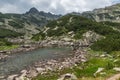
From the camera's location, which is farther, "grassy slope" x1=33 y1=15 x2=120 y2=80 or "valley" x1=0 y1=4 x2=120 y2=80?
"valley" x1=0 y1=4 x2=120 y2=80

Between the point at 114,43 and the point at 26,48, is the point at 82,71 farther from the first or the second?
the point at 26,48

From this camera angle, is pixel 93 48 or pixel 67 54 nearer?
pixel 67 54

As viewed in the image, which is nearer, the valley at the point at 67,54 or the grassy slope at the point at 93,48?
the grassy slope at the point at 93,48

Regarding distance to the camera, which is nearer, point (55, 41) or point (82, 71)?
point (82, 71)

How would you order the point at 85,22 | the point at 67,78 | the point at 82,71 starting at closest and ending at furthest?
the point at 67,78, the point at 82,71, the point at 85,22

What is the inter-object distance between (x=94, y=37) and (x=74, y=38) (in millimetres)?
11549

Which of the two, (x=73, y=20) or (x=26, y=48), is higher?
(x=73, y=20)

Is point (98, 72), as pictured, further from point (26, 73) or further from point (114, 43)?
point (114, 43)

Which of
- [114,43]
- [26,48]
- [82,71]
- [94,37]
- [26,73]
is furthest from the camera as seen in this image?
[94,37]

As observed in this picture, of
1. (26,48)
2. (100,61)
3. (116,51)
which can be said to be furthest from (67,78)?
(26,48)

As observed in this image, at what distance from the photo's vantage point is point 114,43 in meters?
110

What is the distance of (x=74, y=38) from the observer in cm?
16825

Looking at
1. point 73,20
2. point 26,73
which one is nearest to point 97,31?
point 73,20

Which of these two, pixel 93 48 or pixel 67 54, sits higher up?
pixel 93 48
